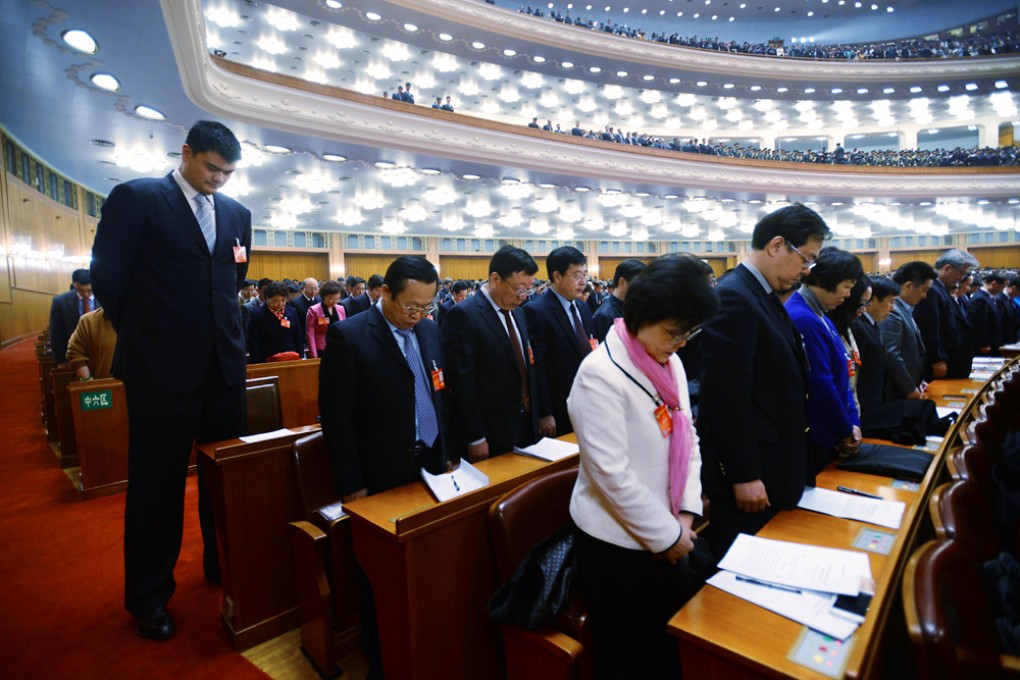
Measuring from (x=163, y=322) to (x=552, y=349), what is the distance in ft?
6.13

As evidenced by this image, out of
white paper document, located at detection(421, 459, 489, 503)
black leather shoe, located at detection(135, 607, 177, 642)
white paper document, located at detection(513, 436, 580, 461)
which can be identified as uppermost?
white paper document, located at detection(421, 459, 489, 503)

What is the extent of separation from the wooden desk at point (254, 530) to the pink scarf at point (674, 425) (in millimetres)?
1421

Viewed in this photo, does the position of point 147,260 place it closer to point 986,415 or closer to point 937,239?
point 986,415

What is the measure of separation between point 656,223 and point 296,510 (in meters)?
18.7

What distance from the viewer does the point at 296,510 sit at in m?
2.19

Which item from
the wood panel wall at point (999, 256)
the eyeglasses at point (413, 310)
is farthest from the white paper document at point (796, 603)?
the wood panel wall at point (999, 256)

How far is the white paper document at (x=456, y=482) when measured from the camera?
1.62 metres

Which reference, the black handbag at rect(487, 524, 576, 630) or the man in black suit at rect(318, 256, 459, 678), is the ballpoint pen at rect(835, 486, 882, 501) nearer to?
the black handbag at rect(487, 524, 576, 630)

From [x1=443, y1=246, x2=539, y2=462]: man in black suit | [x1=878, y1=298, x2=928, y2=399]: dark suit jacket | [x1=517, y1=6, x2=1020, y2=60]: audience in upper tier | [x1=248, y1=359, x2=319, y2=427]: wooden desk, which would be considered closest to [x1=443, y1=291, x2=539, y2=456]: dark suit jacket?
[x1=443, y1=246, x2=539, y2=462]: man in black suit

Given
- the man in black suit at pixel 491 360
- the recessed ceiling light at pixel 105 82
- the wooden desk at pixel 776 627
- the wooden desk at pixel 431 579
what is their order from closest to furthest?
1. the wooden desk at pixel 776 627
2. the wooden desk at pixel 431 579
3. the man in black suit at pixel 491 360
4. the recessed ceiling light at pixel 105 82

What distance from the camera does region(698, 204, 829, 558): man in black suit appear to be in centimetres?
170

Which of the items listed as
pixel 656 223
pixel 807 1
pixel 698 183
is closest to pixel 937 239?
pixel 807 1

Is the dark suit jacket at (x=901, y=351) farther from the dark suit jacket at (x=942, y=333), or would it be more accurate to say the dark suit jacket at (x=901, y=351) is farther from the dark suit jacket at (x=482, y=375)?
the dark suit jacket at (x=482, y=375)

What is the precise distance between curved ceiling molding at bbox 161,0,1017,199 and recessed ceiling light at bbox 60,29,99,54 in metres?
0.73
